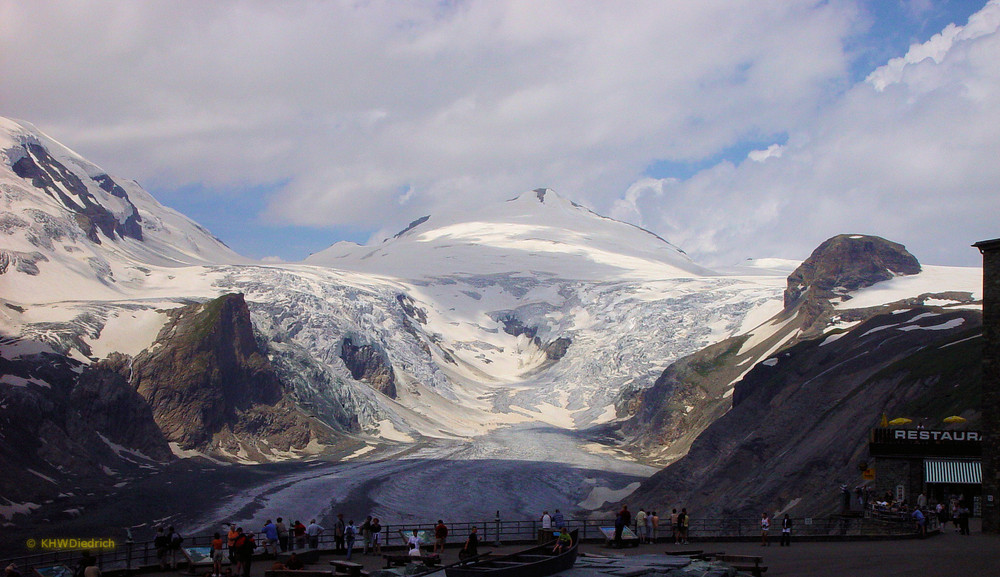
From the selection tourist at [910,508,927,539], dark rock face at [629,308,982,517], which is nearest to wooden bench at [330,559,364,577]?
tourist at [910,508,927,539]

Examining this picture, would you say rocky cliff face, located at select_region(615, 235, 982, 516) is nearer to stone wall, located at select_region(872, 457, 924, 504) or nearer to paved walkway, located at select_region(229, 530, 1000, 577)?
stone wall, located at select_region(872, 457, 924, 504)

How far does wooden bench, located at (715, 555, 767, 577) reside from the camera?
43.9 metres

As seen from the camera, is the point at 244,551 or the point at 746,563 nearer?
the point at 244,551

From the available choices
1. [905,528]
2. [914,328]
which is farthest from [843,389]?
[905,528]

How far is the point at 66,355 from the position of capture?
184m

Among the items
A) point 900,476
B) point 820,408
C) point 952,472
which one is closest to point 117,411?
point 820,408

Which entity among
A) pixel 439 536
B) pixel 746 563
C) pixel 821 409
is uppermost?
pixel 821 409

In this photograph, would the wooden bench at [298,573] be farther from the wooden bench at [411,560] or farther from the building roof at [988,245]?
the building roof at [988,245]

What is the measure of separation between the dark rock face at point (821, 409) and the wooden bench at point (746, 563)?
1670 inches

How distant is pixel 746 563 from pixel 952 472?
31.5m

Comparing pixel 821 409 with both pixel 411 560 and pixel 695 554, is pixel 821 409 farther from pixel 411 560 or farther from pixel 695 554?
pixel 411 560

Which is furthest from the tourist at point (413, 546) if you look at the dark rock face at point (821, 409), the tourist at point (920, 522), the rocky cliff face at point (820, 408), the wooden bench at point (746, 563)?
the rocky cliff face at point (820, 408)

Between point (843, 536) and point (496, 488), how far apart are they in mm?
109456

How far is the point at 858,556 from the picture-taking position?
4947cm
